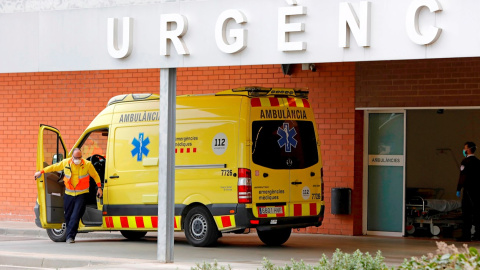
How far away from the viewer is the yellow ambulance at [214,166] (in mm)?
14344

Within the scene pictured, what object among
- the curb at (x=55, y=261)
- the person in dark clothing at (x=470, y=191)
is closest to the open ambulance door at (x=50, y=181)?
the curb at (x=55, y=261)

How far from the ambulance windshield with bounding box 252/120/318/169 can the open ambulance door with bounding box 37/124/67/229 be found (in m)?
3.73

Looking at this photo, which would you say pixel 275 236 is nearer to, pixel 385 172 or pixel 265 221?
pixel 265 221

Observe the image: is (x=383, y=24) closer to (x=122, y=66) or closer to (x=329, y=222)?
(x=122, y=66)

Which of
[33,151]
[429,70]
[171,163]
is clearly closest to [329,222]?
[429,70]

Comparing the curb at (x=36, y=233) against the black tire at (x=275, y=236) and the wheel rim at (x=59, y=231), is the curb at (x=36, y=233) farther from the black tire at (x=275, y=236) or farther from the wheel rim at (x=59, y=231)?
the black tire at (x=275, y=236)

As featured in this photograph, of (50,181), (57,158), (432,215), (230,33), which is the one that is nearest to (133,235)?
(50,181)

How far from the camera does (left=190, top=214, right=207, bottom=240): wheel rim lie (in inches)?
586

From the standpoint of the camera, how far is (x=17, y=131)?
68.9 ft

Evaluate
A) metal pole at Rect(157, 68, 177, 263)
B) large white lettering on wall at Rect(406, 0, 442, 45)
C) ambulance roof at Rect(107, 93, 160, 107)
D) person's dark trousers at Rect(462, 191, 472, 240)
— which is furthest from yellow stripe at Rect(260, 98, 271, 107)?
person's dark trousers at Rect(462, 191, 472, 240)

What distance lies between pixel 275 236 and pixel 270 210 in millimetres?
1445

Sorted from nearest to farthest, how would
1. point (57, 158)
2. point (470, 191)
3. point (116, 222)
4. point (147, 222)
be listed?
point (147, 222) < point (116, 222) < point (57, 158) < point (470, 191)

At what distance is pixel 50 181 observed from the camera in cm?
1617

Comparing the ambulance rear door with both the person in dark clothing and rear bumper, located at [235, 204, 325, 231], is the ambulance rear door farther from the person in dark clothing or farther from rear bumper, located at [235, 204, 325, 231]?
the person in dark clothing
